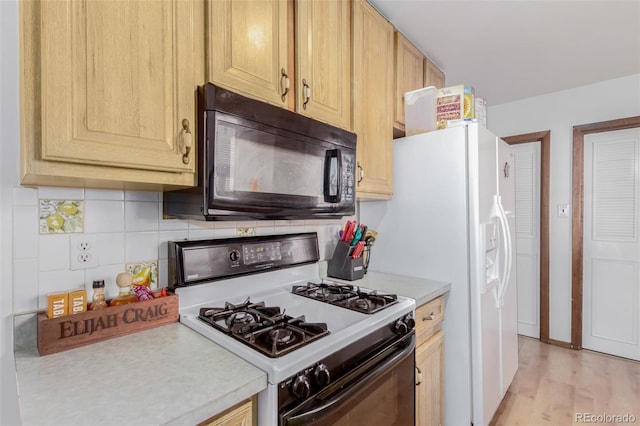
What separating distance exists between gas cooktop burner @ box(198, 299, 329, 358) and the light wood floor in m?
1.65

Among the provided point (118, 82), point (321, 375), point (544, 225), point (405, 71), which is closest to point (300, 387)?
point (321, 375)

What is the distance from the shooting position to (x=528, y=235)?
3104mm

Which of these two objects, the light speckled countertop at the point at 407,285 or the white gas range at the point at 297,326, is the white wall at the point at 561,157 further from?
the white gas range at the point at 297,326

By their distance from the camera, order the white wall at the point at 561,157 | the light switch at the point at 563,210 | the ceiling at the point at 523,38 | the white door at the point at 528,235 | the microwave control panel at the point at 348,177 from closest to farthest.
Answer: the microwave control panel at the point at 348,177 < the ceiling at the point at 523,38 < the white wall at the point at 561,157 < the light switch at the point at 563,210 < the white door at the point at 528,235

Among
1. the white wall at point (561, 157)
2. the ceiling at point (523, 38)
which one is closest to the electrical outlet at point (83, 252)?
the ceiling at point (523, 38)

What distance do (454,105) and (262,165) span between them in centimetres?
124

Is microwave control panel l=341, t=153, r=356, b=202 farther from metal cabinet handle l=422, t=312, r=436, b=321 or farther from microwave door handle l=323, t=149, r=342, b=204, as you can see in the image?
metal cabinet handle l=422, t=312, r=436, b=321

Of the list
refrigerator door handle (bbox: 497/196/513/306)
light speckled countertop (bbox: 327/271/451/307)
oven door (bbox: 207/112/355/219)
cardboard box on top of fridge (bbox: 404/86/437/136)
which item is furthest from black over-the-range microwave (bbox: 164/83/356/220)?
refrigerator door handle (bbox: 497/196/513/306)

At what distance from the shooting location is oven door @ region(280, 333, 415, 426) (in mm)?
821

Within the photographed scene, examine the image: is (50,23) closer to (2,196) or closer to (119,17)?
(119,17)

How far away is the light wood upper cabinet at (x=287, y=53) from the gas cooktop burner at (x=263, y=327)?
75cm

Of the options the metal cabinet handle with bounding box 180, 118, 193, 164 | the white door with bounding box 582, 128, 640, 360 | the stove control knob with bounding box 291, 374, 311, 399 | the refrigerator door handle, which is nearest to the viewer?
the stove control knob with bounding box 291, 374, 311, 399

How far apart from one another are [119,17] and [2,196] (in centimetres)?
58

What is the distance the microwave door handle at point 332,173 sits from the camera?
4.21 feet
